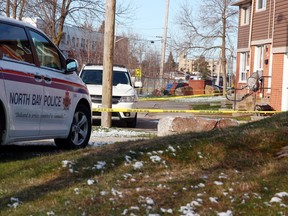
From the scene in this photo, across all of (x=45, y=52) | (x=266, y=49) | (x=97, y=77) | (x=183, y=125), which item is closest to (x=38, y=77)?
(x=45, y=52)

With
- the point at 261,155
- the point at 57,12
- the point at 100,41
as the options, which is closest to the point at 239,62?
the point at 57,12

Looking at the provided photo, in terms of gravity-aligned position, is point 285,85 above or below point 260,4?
below

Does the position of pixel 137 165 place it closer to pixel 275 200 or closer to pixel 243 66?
pixel 275 200

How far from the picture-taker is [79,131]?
934cm

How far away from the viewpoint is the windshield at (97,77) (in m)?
18.8

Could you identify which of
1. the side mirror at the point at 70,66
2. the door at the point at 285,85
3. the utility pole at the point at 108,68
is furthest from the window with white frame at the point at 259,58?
the side mirror at the point at 70,66

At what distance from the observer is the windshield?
18.8 m

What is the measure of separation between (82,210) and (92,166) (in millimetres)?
1413

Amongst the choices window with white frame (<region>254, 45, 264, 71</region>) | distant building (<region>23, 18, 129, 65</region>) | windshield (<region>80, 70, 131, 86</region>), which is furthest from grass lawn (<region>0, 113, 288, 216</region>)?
distant building (<region>23, 18, 129, 65</region>)

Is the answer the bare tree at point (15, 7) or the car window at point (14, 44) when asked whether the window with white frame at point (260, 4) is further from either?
the car window at point (14, 44)

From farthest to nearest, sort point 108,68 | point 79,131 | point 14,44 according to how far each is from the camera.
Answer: point 108,68, point 79,131, point 14,44

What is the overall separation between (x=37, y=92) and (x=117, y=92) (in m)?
10.4

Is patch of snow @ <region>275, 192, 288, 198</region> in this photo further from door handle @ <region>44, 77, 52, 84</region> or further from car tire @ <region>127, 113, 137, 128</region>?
car tire @ <region>127, 113, 137, 128</region>

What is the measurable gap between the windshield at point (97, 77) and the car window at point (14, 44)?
10892 millimetres
